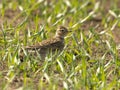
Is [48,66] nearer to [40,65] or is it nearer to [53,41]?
[40,65]

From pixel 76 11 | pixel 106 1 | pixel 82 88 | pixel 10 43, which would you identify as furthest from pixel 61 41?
pixel 106 1

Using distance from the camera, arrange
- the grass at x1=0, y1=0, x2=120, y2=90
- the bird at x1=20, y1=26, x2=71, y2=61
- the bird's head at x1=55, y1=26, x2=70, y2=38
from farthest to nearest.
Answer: the bird's head at x1=55, y1=26, x2=70, y2=38 < the bird at x1=20, y1=26, x2=71, y2=61 < the grass at x1=0, y1=0, x2=120, y2=90

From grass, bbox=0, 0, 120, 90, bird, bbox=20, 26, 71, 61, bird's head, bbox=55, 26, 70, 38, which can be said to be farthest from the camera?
bird's head, bbox=55, 26, 70, 38

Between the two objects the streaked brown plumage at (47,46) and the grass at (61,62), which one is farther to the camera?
the streaked brown plumage at (47,46)

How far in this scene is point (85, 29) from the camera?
465 inches

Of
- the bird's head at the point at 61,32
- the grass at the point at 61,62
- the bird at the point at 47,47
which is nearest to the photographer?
the grass at the point at 61,62

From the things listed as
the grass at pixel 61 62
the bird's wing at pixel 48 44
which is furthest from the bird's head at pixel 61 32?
the bird's wing at pixel 48 44

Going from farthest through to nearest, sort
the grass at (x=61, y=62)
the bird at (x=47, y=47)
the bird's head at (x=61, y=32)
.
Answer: the bird's head at (x=61, y=32) < the bird at (x=47, y=47) < the grass at (x=61, y=62)

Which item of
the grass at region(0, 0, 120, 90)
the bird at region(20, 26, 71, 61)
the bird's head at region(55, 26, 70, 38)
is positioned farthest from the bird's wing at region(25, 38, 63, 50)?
the bird's head at region(55, 26, 70, 38)

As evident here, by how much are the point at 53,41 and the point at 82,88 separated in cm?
168

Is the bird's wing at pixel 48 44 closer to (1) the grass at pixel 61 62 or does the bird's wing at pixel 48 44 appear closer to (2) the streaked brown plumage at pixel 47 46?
(2) the streaked brown plumage at pixel 47 46

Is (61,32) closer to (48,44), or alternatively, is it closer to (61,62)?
(48,44)

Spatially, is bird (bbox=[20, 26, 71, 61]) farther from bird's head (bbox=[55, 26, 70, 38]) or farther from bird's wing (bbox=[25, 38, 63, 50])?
bird's head (bbox=[55, 26, 70, 38])

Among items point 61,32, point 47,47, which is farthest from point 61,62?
point 61,32
